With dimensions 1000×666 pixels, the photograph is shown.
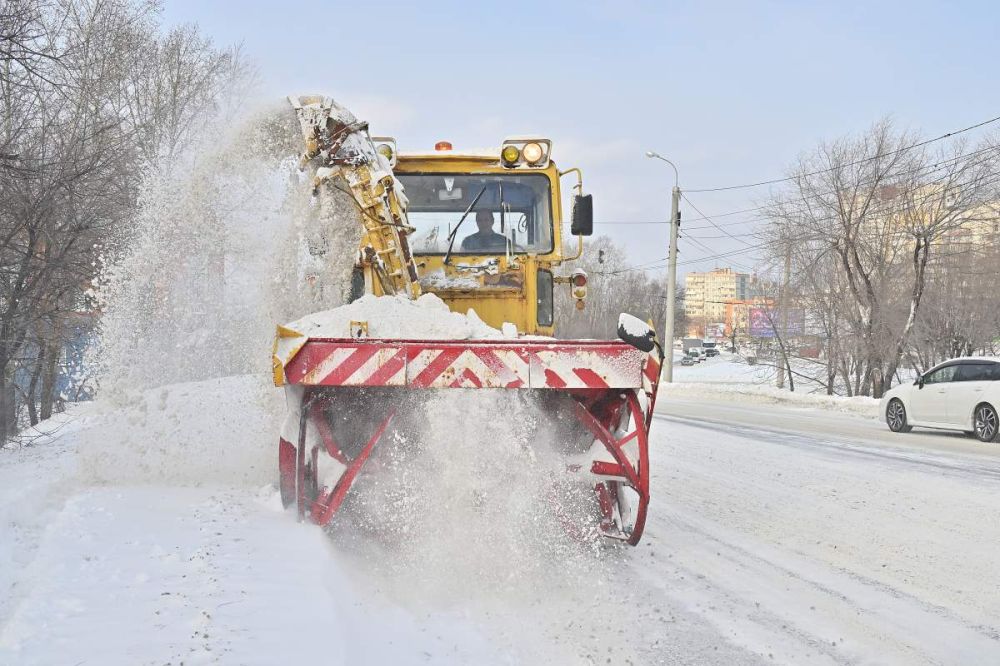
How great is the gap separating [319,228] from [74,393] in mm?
12763

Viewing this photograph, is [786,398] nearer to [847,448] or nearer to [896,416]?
[896,416]

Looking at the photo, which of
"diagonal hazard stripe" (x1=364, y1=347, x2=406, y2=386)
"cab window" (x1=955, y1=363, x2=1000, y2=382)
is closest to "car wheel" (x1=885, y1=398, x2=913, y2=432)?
"cab window" (x1=955, y1=363, x2=1000, y2=382)

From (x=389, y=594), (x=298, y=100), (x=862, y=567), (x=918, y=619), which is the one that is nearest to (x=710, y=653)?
(x=918, y=619)

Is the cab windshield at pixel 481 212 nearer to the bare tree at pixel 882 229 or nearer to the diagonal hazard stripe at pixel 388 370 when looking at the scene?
the diagonal hazard stripe at pixel 388 370

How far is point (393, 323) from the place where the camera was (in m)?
5.40

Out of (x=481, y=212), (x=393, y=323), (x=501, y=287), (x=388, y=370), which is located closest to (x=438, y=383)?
(x=388, y=370)

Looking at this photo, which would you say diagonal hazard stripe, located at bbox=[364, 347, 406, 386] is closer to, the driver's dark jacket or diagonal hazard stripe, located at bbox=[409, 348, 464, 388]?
diagonal hazard stripe, located at bbox=[409, 348, 464, 388]

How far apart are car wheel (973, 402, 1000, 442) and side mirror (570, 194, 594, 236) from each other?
997 centimetres

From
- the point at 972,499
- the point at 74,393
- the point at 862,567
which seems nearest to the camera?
the point at 862,567

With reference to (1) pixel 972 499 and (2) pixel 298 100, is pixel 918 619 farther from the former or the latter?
(2) pixel 298 100

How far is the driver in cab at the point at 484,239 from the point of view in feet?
23.3

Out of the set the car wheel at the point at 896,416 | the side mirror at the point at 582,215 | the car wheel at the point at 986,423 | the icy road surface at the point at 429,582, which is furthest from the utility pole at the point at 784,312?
the side mirror at the point at 582,215

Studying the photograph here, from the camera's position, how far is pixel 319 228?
262 inches

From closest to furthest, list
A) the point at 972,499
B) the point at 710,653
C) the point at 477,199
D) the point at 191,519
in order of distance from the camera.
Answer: the point at 710,653, the point at 191,519, the point at 477,199, the point at 972,499
